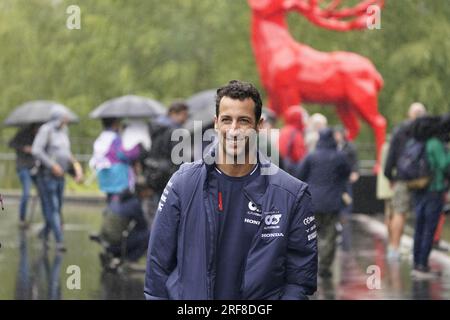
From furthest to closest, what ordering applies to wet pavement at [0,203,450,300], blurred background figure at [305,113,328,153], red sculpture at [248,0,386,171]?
1. red sculpture at [248,0,386,171]
2. blurred background figure at [305,113,328,153]
3. wet pavement at [0,203,450,300]

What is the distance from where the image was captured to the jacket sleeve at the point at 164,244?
544cm

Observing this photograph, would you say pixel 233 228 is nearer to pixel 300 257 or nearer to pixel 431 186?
pixel 300 257

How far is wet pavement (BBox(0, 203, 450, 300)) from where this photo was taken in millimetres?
11633

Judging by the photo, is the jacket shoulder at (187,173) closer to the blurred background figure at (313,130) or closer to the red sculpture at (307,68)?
the blurred background figure at (313,130)

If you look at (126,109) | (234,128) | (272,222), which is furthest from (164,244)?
(126,109)

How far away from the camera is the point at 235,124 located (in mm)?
5398

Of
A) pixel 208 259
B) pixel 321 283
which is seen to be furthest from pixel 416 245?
pixel 208 259

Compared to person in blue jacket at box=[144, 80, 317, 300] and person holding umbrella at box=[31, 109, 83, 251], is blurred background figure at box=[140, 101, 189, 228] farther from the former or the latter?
person in blue jacket at box=[144, 80, 317, 300]

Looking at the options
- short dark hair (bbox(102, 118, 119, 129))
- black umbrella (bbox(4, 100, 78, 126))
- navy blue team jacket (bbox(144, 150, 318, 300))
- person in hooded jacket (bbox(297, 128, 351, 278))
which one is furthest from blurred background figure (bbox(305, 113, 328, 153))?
navy blue team jacket (bbox(144, 150, 318, 300))

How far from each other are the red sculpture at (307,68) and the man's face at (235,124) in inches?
664

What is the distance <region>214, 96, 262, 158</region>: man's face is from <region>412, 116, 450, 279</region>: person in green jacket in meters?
8.30

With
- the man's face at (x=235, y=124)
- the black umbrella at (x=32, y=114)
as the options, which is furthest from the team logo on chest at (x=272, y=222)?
the black umbrella at (x=32, y=114)

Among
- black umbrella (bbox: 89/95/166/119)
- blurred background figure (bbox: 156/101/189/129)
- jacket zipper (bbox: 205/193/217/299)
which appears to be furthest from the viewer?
black umbrella (bbox: 89/95/166/119)

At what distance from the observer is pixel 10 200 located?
27.5 meters
